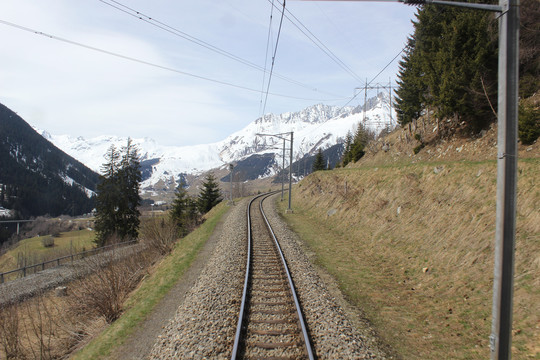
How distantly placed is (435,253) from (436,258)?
0.30 meters

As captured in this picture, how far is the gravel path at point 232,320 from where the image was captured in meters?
6.48

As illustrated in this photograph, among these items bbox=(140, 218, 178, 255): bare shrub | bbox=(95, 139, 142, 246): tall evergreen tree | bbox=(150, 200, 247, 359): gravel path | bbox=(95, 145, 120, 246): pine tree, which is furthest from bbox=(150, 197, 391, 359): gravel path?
bbox=(95, 145, 120, 246): pine tree

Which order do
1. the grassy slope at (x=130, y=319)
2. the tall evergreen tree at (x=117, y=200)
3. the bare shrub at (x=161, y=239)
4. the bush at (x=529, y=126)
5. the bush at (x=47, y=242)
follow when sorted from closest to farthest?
1. the grassy slope at (x=130, y=319)
2. the bush at (x=529, y=126)
3. the bare shrub at (x=161, y=239)
4. the tall evergreen tree at (x=117, y=200)
5. the bush at (x=47, y=242)

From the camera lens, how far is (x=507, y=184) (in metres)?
4.65

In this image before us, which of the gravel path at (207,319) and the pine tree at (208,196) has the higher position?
the pine tree at (208,196)

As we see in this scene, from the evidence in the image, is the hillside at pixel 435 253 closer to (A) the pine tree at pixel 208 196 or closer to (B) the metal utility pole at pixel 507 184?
(B) the metal utility pole at pixel 507 184

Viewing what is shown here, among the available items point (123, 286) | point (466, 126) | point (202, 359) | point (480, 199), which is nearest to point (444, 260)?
point (480, 199)

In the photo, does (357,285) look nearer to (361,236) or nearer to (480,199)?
(480,199)

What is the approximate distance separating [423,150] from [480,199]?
17.3 meters

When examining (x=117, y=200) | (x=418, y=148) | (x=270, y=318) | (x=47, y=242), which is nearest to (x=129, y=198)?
(x=117, y=200)

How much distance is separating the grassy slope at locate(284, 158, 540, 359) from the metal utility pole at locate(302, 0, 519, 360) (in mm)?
1852

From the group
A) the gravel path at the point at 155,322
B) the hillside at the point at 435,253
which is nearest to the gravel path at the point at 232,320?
the gravel path at the point at 155,322

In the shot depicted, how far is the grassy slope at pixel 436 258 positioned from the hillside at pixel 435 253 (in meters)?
0.03

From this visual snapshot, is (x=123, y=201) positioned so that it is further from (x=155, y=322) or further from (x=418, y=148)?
(x=155, y=322)
